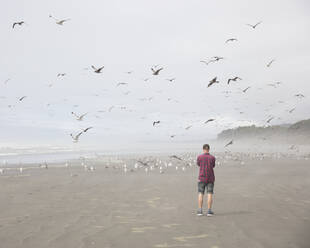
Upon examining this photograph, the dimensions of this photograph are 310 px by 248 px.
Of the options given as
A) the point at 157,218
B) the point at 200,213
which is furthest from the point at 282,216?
the point at 157,218

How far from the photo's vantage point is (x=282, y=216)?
33.1 feet

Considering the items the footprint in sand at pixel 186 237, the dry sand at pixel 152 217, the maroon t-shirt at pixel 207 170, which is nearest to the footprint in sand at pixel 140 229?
the dry sand at pixel 152 217

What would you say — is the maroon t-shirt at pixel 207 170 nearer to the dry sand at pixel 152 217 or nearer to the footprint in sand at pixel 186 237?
the dry sand at pixel 152 217

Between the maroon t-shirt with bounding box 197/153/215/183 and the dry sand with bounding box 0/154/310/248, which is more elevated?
the maroon t-shirt with bounding box 197/153/215/183

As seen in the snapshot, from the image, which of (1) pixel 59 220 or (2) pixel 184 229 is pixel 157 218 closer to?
(2) pixel 184 229

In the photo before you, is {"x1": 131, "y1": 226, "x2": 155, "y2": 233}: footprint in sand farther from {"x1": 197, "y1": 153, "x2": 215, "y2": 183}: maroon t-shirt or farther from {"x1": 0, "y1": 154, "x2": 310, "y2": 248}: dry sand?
{"x1": 197, "y1": 153, "x2": 215, "y2": 183}: maroon t-shirt

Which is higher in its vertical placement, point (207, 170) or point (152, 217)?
point (207, 170)

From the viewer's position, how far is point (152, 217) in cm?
1023

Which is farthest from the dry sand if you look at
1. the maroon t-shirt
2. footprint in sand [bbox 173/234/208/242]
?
the maroon t-shirt

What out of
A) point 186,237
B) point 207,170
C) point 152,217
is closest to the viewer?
point 186,237

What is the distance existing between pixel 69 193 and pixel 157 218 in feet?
23.3

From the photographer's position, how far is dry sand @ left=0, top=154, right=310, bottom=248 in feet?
25.7

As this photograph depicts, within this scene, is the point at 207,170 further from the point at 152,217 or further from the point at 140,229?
the point at 140,229

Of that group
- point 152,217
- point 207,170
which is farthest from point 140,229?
point 207,170
